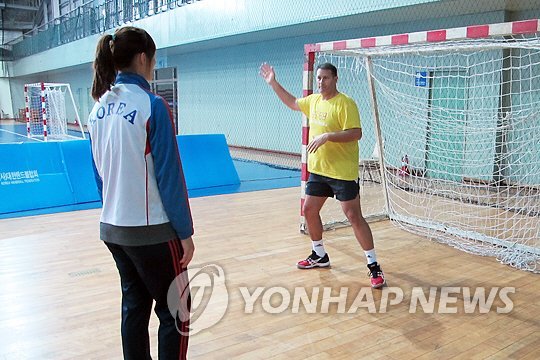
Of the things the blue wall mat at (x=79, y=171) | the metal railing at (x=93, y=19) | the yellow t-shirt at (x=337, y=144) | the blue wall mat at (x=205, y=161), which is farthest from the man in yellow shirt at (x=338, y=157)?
the metal railing at (x=93, y=19)

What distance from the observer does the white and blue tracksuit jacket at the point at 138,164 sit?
1695 mm

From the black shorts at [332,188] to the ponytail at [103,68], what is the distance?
212cm

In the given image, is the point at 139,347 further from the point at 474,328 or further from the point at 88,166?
the point at 88,166

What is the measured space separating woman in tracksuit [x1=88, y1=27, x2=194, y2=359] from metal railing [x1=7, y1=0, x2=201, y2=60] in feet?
37.5

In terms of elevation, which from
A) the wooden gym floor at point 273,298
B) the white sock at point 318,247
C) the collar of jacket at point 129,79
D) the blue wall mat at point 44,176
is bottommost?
the wooden gym floor at point 273,298

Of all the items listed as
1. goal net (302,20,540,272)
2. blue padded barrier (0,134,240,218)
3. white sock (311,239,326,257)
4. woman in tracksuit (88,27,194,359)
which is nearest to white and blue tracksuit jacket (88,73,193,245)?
woman in tracksuit (88,27,194,359)

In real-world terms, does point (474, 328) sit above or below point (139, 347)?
below

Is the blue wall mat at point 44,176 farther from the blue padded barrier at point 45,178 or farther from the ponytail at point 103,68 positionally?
the ponytail at point 103,68

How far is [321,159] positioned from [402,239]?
1.68m

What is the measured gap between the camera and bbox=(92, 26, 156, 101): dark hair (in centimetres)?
172

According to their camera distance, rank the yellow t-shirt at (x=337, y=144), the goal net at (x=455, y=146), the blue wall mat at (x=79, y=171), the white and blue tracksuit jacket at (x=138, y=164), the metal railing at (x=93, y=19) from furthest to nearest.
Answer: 1. the metal railing at (x=93, y=19)
2. the blue wall mat at (x=79, y=171)
3. the goal net at (x=455, y=146)
4. the yellow t-shirt at (x=337, y=144)
5. the white and blue tracksuit jacket at (x=138, y=164)

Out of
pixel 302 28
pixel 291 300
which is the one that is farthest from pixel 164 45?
pixel 291 300

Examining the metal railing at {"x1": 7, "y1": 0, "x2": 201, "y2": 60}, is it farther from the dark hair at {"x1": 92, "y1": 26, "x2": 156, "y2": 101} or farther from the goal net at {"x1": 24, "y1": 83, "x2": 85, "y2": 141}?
the dark hair at {"x1": 92, "y1": 26, "x2": 156, "y2": 101}

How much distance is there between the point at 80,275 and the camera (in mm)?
3732
